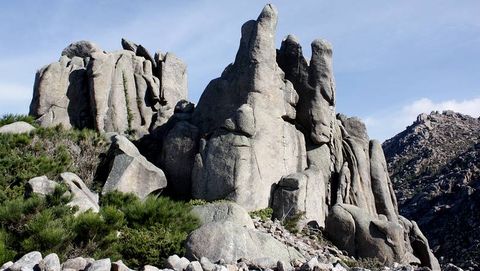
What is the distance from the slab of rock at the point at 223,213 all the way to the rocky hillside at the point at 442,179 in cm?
1988

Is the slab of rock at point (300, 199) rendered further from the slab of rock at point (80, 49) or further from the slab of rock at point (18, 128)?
the slab of rock at point (80, 49)

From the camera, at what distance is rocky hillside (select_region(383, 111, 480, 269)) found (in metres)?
41.8

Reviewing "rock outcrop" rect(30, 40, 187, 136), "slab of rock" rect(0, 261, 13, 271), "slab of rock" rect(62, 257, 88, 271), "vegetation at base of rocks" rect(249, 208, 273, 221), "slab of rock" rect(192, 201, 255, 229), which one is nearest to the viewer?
"slab of rock" rect(0, 261, 13, 271)

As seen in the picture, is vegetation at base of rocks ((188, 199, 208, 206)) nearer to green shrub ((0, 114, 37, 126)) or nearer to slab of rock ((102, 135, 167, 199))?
slab of rock ((102, 135, 167, 199))

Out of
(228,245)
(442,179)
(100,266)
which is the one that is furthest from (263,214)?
(442,179)

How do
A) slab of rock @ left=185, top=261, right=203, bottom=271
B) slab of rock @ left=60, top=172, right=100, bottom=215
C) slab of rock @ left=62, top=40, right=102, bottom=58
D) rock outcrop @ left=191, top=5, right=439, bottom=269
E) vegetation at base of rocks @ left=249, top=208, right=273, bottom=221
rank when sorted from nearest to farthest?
slab of rock @ left=185, top=261, right=203, bottom=271 → slab of rock @ left=60, top=172, right=100, bottom=215 → vegetation at base of rocks @ left=249, top=208, right=273, bottom=221 → rock outcrop @ left=191, top=5, right=439, bottom=269 → slab of rock @ left=62, top=40, right=102, bottom=58

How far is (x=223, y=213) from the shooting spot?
21016mm

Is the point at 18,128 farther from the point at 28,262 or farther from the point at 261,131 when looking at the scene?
the point at 28,262

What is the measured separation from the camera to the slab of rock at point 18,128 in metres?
25.1


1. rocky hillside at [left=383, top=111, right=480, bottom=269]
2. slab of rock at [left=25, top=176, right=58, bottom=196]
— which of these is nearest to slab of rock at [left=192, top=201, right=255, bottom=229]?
slab of rock at [left=25, top=176, right=58, bottom=196]

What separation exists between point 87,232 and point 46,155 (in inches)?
390

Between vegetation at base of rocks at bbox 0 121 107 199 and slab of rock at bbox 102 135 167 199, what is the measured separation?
983 millimetres

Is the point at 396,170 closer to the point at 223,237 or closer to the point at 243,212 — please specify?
the point at 243,212

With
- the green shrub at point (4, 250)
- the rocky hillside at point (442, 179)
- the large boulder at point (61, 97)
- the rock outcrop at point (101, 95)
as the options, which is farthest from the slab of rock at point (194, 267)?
the rocky hillside at point (442, 179)
